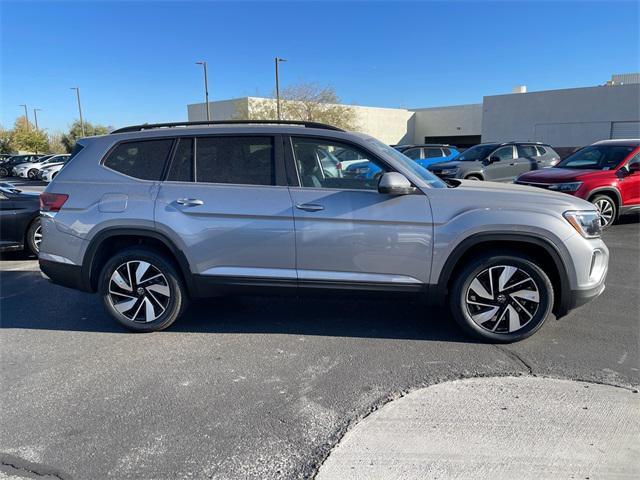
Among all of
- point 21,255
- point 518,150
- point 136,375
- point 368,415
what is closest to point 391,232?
point 368,415

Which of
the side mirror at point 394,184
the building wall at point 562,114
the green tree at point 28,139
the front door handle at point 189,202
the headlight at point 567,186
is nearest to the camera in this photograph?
the side mirror at point 394,184

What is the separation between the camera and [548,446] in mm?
2707

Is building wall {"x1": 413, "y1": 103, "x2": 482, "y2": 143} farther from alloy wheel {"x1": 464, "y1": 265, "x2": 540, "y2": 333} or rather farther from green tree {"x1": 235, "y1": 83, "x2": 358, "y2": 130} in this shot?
alloy wheel {"x1": 464, "y1": 265, "x2": 540, "y2": 333}

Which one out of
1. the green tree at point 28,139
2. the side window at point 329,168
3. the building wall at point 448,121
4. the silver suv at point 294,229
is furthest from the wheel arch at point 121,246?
the green tree at point 28,139

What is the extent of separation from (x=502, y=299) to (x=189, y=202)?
9.02 feet

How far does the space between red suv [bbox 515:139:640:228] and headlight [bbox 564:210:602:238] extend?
5364mm

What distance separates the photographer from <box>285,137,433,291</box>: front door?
3.95 metres

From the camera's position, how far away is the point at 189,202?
4.18m

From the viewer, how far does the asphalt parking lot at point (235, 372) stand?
2.73 m

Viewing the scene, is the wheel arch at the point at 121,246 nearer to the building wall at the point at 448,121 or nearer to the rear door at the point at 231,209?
the rear door at the point at 231,209

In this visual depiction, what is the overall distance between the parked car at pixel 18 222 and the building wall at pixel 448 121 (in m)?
45.3

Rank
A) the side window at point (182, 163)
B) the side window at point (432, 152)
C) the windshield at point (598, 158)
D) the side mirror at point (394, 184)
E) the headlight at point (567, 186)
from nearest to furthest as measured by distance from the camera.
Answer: the side mirror at point (394, 184)
the side window at point (182, 163)
the headlight at point (567, 186)
the windshield at point (598, 158)
the side window at point (432, 152)

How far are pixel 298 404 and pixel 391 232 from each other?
1.55 metres

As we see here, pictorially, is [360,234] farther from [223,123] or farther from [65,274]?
[65,274]
